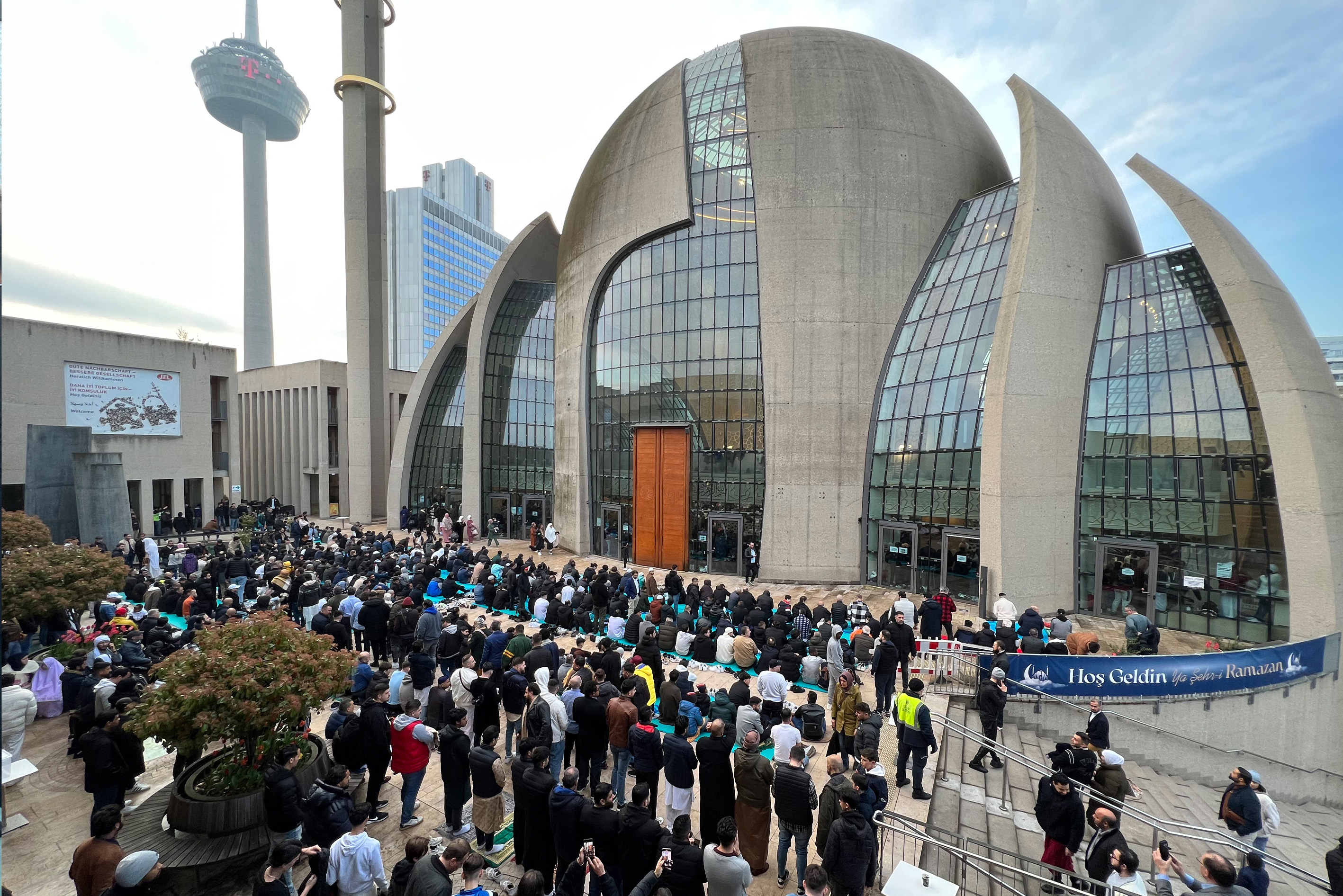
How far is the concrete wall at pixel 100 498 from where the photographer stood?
2789 centimetres

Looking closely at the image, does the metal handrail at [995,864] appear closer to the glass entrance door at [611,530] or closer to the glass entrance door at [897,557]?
the glass entrance door at [897,557]

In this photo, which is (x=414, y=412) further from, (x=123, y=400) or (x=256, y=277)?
(x=256, y=277)

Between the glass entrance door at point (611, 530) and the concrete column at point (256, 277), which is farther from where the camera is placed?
the concrete column at point (256, 277)

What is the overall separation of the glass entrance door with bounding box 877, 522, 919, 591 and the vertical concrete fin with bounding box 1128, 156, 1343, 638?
10.3 metres

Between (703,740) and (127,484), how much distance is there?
36387mm

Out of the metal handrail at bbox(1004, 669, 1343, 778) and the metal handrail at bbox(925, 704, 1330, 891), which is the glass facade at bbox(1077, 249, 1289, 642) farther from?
the metal handrail at bbox(925, 704, 1330, 891)

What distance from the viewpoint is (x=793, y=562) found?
25.7 meters

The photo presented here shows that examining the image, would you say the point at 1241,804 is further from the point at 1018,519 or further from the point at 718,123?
the point at 718,123

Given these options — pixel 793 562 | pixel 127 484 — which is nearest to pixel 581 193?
pixel 793 562

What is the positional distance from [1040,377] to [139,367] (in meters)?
40.5

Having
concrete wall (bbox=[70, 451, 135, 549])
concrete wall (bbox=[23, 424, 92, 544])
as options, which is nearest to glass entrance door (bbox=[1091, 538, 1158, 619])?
concrete wall (bbox=[70, 451, 135, 549])

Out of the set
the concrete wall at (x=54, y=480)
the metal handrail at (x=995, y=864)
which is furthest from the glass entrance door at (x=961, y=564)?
the concrete wall at (x=54, y=480)

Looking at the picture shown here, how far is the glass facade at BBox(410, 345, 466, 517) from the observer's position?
40.1 m

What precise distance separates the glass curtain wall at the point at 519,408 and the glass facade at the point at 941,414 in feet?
64.7
